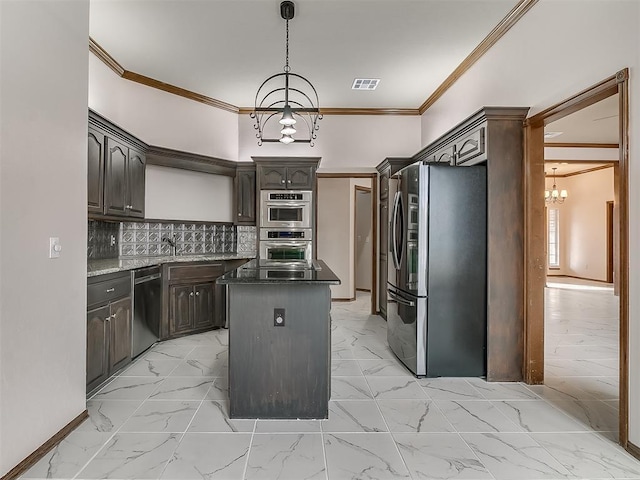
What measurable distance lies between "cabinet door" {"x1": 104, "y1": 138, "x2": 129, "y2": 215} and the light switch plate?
1456 mm

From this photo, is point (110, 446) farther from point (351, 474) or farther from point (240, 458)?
point (351, 474)

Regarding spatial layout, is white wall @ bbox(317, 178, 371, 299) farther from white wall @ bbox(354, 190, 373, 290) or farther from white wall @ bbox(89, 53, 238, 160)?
white wall @ bbox(89, 53, 238, 160)

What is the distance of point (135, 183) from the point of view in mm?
4043

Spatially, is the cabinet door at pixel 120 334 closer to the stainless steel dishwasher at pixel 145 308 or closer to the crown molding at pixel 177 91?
the stainless steel dishwasher at pixel 145 308

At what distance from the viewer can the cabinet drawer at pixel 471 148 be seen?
307 cm

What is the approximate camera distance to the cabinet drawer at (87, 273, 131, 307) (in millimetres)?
2645

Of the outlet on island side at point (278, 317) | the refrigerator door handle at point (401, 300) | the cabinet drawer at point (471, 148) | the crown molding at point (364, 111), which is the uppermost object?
the crown molding at point (364, 111)

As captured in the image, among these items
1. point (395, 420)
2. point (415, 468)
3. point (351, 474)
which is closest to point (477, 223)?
point (395, 420)

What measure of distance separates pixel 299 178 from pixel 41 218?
341cm

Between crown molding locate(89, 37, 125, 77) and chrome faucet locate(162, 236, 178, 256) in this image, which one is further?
chrome faucet locate(162, 236, 178, 256)

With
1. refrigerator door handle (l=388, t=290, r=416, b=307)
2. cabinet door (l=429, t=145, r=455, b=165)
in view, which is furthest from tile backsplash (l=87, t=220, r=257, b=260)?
cabinet door (l=429, t=145, r=455, b=165)

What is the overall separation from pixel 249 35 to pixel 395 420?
345cm

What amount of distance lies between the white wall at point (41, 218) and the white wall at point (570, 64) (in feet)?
10.4

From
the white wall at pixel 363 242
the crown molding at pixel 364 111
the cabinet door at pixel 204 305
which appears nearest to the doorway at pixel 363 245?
the white wall at pixel 363 242
